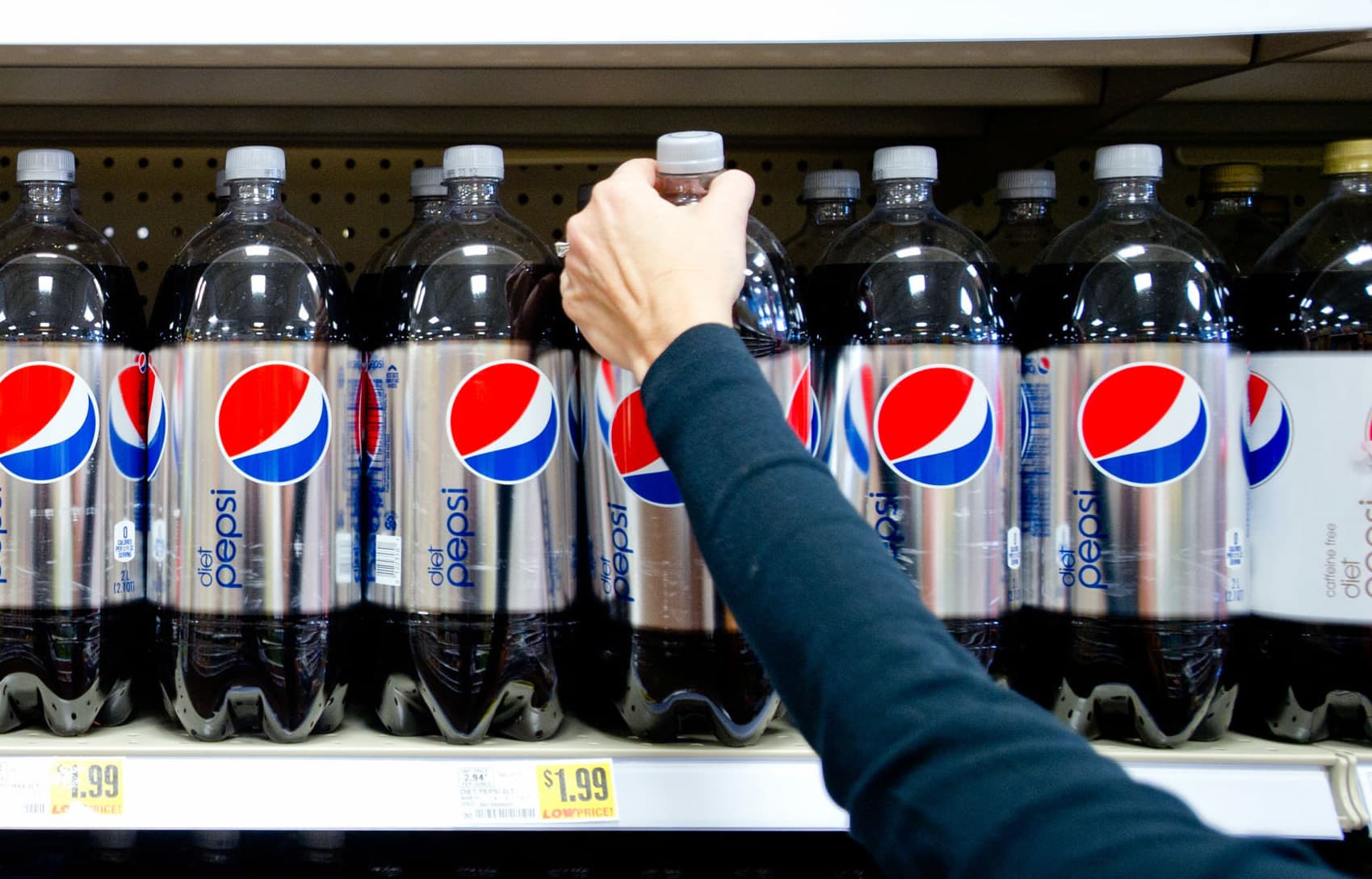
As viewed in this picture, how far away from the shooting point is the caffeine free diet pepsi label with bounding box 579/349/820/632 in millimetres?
1007

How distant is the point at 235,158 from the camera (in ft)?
3.51

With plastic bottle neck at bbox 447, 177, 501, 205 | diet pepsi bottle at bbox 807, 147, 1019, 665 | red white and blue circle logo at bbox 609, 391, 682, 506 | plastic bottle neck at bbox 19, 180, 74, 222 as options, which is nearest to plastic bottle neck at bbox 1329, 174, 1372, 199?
diet pepsi bottle at bbox 807, 147, 1019, 665

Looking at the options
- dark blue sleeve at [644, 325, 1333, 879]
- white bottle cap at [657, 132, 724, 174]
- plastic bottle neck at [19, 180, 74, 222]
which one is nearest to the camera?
dark blue sleeve at [644, 325, 1333, 879]

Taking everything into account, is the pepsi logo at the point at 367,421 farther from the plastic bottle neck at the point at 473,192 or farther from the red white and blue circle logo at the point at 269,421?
the plastic bottle neck at the point at 473,192

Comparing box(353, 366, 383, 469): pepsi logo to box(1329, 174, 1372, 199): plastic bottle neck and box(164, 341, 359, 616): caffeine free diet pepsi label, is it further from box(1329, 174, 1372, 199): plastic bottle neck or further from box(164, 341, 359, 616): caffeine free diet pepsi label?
box(1329, 174, 1372, 199): plastic bottle neck

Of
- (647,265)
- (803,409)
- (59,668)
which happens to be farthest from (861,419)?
(59,668)

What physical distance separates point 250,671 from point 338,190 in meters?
0.68

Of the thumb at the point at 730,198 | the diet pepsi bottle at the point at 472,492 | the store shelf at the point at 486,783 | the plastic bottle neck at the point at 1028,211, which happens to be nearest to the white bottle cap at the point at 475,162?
the diet pepsi bottle at the point at 472,492

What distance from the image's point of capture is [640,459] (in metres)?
1.01

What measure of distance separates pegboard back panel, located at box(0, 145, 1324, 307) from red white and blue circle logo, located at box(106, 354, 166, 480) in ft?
1.27

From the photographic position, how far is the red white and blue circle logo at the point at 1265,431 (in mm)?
1057

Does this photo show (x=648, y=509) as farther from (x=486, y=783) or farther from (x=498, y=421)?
(x=486, y=783)

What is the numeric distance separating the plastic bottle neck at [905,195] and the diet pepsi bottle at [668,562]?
0.17 metres

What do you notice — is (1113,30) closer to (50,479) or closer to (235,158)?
(235,158)
